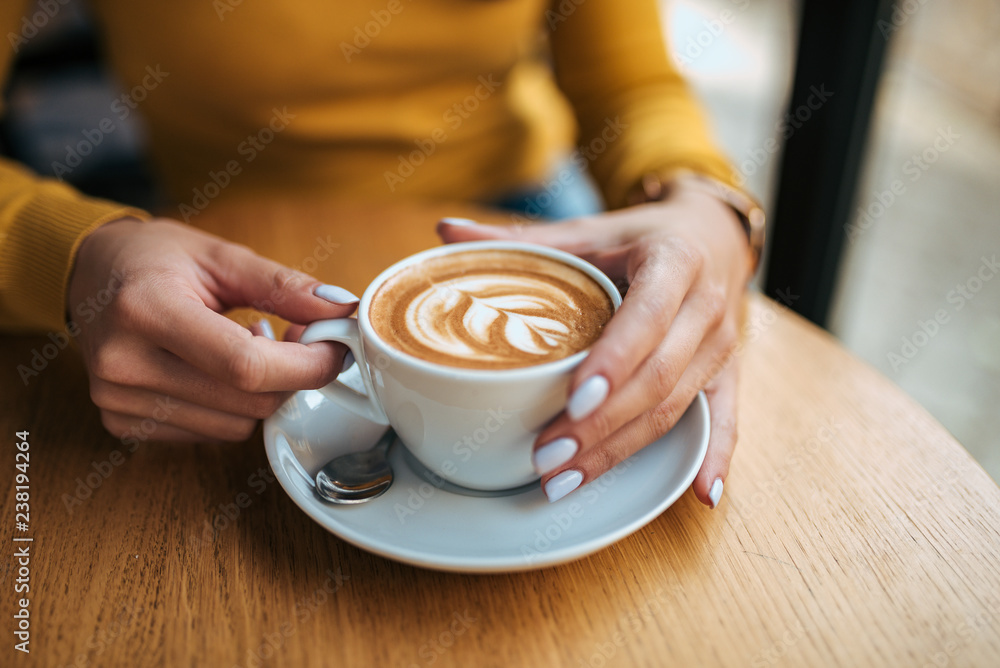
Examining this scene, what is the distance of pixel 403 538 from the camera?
26.6 inches

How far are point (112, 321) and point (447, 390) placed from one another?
1.38 ft

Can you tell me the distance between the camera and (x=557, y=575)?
27.2 inches

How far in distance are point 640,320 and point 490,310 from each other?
17cm

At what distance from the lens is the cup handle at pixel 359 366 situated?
75 centimetres

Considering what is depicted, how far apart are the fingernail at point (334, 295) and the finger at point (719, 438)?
0.44 m
